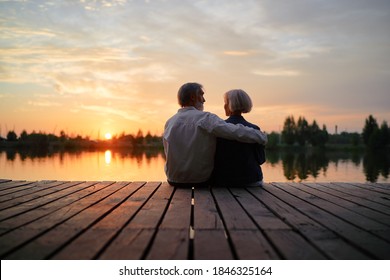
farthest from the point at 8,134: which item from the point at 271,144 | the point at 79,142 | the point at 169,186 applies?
the point at 169,186

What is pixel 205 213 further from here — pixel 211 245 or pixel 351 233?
pixel 351 233

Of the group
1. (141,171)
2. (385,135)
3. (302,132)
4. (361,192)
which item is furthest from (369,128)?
(361,192)

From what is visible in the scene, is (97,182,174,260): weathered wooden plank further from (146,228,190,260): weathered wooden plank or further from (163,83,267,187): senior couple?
(163,83,267,187): senior couple

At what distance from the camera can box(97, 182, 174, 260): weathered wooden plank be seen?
155 centimetres

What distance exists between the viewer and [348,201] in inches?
119

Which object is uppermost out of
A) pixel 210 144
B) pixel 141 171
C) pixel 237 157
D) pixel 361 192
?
pixel 210 144

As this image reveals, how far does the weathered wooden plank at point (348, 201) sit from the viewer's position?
2.36 metres

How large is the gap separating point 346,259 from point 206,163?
90.8 inches

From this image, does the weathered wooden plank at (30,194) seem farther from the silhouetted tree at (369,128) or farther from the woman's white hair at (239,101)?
the silhouetted tree at (369,128)

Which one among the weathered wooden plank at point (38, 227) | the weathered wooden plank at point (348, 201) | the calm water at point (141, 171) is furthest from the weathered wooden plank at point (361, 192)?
the calm water at point (141, 171)

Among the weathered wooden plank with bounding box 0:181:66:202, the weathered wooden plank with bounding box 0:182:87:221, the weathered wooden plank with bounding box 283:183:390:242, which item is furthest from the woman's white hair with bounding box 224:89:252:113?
the weathered wooden plank with bounding box 0:181:66:202

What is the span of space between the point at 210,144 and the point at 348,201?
1.58 meters
